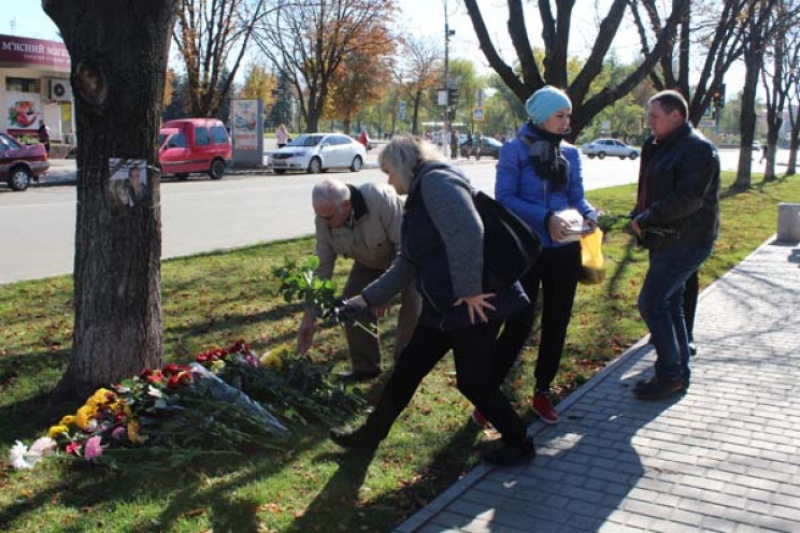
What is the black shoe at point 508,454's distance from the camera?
13.8ft

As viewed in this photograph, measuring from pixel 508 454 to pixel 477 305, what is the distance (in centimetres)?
97

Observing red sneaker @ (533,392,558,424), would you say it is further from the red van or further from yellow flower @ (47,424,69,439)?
the red van

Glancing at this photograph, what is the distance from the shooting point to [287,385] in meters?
4.85

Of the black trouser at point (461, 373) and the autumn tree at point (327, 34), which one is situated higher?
the autumn tree at point (327, 34)

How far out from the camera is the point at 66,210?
1578 centimetres

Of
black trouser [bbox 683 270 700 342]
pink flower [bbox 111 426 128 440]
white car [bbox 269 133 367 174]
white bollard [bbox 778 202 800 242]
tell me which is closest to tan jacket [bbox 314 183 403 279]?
pink flower [bbox 111 426 128 440]

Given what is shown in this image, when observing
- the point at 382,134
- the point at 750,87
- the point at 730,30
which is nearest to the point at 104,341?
the point at 730,30

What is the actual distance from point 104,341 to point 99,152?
1108 millimetres

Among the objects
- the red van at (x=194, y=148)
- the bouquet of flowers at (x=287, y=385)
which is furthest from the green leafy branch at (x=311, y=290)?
the red van at (x=194, y=148)

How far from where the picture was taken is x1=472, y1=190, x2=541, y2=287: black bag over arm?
3812mm

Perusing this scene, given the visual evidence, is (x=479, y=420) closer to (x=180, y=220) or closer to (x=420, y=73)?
(x=180, y=220)

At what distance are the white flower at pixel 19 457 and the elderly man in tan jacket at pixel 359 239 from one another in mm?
1591

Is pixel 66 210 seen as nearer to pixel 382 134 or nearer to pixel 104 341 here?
pixel 104 341

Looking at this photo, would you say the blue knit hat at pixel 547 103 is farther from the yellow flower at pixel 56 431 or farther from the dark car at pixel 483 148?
the dark car at pixel 483 148
